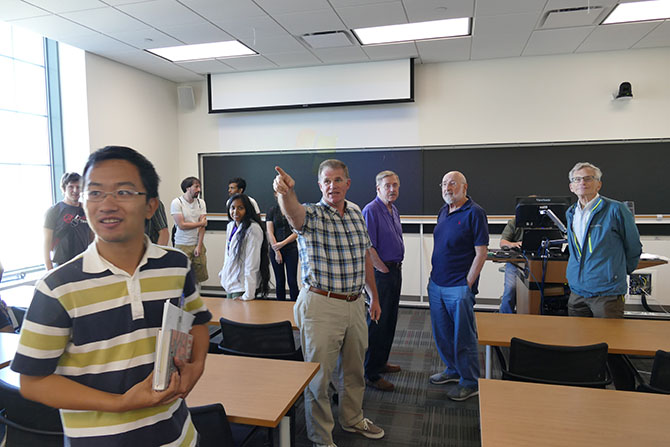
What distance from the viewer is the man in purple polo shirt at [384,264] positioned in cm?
329

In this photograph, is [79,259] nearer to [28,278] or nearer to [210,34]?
[210,34]

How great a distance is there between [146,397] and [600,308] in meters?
2.87

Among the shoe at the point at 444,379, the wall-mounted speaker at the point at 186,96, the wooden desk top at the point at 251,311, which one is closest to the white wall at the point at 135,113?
the wall-mounted speaker at the point at 186,96

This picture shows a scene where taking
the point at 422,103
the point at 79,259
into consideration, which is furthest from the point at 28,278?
the point at 422,103

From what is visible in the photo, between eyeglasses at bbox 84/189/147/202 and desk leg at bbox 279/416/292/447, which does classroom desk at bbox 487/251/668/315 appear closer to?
desk leg at bbox 279/416/292/447

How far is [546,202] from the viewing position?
4023 mm

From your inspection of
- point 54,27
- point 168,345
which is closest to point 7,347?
point 168,345

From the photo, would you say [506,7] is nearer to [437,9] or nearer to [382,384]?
[437,9]

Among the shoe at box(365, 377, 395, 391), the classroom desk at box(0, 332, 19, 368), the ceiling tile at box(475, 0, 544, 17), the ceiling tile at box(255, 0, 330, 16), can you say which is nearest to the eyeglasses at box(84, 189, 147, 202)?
the classroom desk at box(0, 332, 19, 368)

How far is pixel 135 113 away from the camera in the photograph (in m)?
5.70


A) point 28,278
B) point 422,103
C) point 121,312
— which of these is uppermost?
point 422,103

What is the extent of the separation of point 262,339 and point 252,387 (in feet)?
2.09

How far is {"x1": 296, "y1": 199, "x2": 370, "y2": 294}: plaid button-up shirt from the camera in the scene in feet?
7.69

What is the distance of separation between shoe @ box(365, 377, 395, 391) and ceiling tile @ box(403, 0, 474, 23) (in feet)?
10.6
